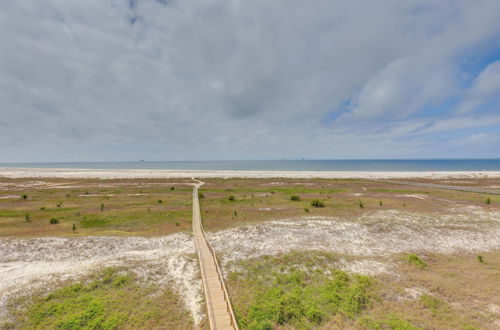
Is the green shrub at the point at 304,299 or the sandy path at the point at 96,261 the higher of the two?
the sandy path at the point at 96,261

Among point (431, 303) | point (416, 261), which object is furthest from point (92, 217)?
point (416, 261)

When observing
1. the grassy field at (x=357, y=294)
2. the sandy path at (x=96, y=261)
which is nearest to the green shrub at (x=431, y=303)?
the grassy field at (x=357, y=294)

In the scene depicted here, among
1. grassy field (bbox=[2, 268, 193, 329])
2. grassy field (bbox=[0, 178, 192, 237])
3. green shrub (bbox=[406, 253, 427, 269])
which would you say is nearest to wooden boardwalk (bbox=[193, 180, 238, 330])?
grassy field (bbox=[2, 268, 193, 329])

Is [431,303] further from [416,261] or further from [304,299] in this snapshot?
[304,299]

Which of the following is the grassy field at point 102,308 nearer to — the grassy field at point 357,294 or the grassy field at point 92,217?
the grassy field at point 357,294

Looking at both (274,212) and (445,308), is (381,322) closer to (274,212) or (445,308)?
(445,308)

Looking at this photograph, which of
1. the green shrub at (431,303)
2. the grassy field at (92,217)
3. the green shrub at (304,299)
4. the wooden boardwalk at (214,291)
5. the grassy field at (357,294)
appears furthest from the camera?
the grassy field at (92,217)

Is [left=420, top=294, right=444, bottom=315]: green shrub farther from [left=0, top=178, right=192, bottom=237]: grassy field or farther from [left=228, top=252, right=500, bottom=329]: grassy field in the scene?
[left=0, top=178, right=192, bottom=237]: grassy field

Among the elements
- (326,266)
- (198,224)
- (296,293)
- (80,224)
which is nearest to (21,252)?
(80,224)
